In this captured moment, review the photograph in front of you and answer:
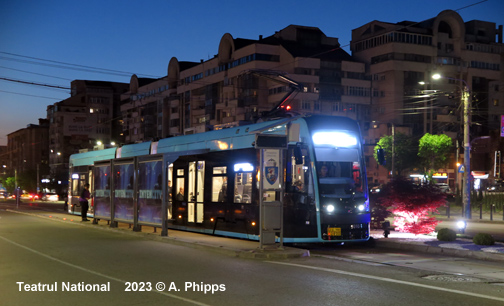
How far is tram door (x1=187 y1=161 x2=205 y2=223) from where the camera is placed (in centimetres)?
2031

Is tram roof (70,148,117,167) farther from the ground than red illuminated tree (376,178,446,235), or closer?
farther from the ground

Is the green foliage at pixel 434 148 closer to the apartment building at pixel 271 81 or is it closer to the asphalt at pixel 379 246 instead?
the apartment building at pixel 271 81

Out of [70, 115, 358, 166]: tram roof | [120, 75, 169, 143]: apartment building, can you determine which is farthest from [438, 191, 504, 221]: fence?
[120, 75, 169, 143]: apartment building

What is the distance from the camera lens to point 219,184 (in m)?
19.3

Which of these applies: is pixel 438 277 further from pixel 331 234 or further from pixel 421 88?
pixel 421 88

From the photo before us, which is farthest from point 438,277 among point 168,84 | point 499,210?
point 168,84

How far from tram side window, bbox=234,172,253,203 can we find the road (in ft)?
8.05

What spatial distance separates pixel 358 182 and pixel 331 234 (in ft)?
5.50

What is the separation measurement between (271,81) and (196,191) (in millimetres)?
56970

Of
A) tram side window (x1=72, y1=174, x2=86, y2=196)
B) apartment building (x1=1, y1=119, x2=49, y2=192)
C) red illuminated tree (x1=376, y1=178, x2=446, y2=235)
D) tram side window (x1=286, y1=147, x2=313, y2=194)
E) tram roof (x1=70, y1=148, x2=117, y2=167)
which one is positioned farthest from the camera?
apartment building (x1=1, y1=119, x2=49, y2=192)

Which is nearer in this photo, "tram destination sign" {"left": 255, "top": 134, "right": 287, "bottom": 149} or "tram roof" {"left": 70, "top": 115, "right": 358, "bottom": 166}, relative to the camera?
"tram destination sign" {"left": 255, "top": 134, "right": 287, "bottom": 149}

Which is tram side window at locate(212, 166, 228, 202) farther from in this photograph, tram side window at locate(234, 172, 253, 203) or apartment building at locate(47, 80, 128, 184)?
apartment building at locate(47, 80, 128, 184)

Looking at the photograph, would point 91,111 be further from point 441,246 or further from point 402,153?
point 441,246

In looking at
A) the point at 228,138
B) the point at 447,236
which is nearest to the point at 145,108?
the point at 228,138
